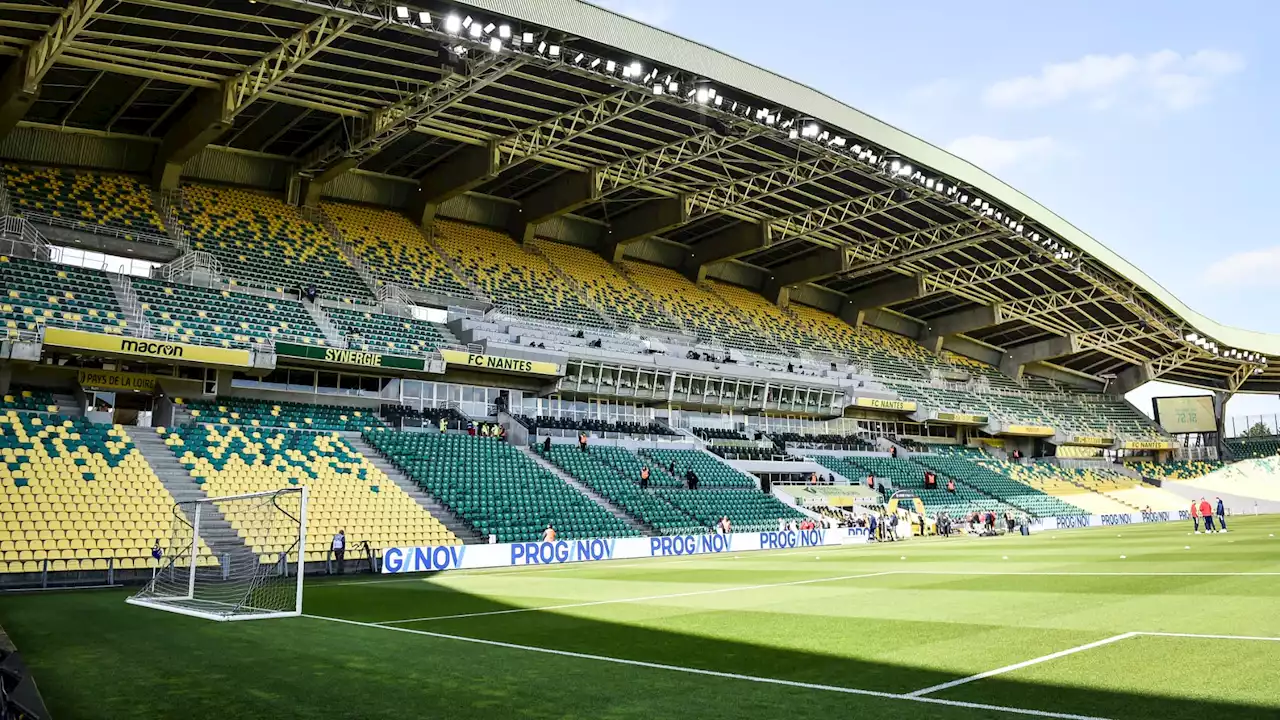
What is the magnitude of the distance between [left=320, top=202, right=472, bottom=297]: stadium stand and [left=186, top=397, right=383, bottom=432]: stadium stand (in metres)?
8.05

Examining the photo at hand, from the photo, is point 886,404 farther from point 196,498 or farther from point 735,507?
point 196,498

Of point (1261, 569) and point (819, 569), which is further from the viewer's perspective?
point (819, 569)

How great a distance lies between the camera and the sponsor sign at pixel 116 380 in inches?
1176

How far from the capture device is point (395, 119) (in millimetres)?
33656

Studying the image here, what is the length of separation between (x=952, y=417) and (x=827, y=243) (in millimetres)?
15792

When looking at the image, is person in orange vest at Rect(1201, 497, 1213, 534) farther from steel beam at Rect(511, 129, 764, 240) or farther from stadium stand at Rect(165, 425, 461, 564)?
stadium stand at Rect(165, 425, 461, 564)

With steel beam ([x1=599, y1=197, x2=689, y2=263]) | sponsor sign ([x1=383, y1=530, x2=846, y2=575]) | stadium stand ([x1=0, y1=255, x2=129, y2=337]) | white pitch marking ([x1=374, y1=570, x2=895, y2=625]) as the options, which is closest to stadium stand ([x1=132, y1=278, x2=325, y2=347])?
stadium stand ([x1=0, y1=255, x2=129, y2=337])

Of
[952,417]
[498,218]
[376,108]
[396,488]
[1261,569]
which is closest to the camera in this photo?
[1261,569]

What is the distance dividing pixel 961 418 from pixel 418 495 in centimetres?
4097

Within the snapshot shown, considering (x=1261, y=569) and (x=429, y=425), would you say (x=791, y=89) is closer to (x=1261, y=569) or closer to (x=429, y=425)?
(x=429, y=425)

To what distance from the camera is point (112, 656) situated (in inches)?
403

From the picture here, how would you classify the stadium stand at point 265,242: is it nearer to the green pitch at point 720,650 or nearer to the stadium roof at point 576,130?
the stadium roof at point 576,130

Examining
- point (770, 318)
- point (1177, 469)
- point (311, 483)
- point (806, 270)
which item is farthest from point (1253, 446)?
point (311, 483)

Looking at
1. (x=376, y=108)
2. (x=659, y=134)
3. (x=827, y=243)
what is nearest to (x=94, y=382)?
(x=376, y=108)
